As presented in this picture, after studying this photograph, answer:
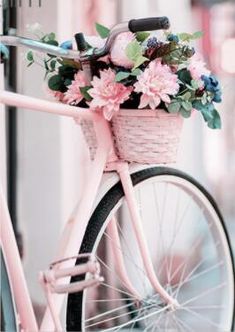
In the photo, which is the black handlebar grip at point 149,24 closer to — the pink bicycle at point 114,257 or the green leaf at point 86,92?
the pink bicycle at point 114,257

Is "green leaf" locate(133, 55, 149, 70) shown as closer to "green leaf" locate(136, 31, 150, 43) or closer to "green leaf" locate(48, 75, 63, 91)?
"green leaf" locate(136, 31, 150, 43)

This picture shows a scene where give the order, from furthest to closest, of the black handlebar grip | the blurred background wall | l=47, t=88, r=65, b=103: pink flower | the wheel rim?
1. the blurred background wall
2. the wheel rim
3. l=47, t=88, r=65, b=103: pink flower
4. the black handlebar grip

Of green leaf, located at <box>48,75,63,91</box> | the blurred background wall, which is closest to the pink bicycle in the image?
green leaf, located at <box>48,75,63,91</box>

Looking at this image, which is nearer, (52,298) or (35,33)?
(52,298)

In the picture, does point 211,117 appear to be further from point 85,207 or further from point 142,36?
point 85,207

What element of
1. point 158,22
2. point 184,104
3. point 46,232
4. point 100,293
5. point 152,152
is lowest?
point 100,293

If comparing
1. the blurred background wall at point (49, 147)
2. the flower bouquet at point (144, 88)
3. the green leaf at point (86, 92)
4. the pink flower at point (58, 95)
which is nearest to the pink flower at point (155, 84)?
the flower bouquet at point (144, 88)

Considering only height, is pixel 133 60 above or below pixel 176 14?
below

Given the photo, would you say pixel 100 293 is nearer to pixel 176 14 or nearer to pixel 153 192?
pixel 153 192

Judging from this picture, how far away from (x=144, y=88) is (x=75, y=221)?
1.10ft

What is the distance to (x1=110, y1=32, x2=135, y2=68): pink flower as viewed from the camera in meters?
1.22

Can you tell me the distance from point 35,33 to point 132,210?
50 centimetres

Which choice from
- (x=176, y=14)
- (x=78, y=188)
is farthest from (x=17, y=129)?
(x=176, y=14)

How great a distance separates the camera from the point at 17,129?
2.01 meters
